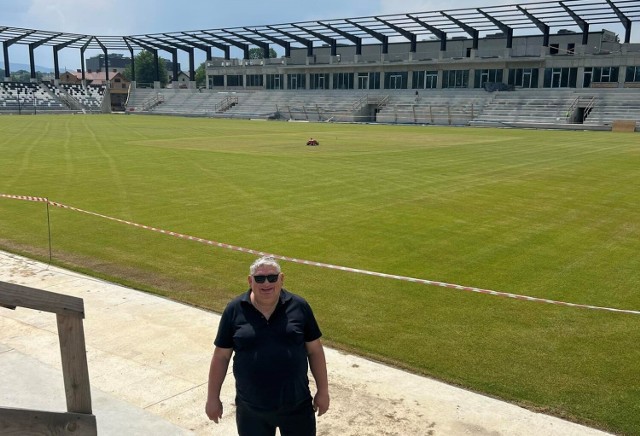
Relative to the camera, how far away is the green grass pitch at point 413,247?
6828mm

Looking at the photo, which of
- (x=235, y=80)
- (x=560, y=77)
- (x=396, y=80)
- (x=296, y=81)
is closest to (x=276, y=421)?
(x=560, y=77)

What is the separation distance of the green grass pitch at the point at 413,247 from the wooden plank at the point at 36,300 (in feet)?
13.6

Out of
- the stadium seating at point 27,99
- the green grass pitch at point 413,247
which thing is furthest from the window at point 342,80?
the green grass pitch at point 413,247

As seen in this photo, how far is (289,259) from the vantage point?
34.8ft

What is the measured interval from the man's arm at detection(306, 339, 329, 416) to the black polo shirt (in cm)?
9

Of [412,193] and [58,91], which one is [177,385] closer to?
[412,193]

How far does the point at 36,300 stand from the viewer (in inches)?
127

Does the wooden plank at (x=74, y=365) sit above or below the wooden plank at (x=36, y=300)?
below

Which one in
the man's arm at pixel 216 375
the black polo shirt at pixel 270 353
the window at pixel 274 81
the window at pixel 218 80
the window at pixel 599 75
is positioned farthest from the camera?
the window at pixel 218 80

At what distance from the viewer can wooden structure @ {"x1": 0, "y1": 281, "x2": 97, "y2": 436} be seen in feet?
10.4

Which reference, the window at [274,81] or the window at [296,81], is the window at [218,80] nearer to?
the window at [274,81]

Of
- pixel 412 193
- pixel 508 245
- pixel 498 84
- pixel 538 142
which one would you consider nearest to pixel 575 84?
pixel 498 84

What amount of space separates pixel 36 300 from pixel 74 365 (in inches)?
18.8

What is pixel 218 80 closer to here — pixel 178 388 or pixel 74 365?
pixel 178 388
